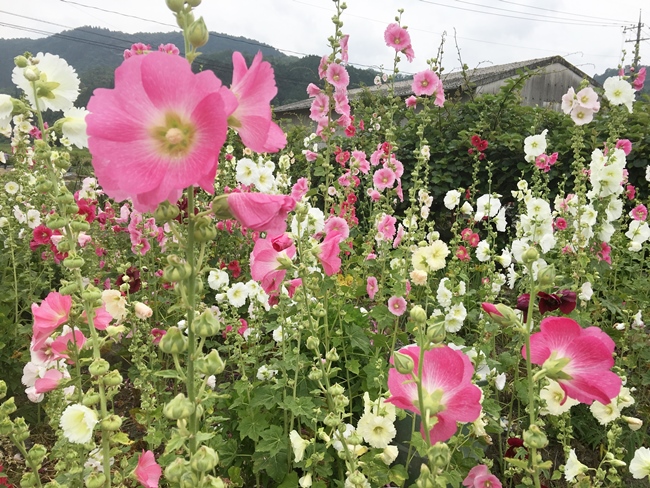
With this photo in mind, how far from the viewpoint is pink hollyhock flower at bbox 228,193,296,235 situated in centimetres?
79

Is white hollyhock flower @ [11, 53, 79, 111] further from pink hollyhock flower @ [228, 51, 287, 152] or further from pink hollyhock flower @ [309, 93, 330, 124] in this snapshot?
pink hollyhock flower @ [309, 93, 330, 124]

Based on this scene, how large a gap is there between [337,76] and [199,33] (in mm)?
2417

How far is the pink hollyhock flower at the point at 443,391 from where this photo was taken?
1.03 metres

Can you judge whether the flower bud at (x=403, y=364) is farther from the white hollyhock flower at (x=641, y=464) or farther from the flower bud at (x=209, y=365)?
the white hollyhock flower at (x=641, y=464)

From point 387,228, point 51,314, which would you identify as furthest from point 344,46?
point 51,314

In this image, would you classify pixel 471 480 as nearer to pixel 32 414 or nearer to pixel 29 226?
pixel 32 414

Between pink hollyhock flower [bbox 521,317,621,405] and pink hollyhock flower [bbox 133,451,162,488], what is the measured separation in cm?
105

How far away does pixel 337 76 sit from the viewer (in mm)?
3102

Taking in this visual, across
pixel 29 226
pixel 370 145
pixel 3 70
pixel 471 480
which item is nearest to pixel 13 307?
pixel 29 226

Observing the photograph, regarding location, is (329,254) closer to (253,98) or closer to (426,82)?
(253,98)

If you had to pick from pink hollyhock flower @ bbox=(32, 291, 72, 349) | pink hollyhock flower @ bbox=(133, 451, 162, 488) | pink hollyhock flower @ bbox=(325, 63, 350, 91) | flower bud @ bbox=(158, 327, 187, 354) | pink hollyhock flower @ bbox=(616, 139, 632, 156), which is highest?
pink hollyhock flower @ bbox=(325, 63, 350, 91)

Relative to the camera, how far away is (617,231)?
3.88 metres

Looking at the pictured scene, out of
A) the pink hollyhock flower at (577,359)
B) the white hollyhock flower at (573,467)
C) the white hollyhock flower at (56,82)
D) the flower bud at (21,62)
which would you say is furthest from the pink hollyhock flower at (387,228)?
the flower bud at (21,62)

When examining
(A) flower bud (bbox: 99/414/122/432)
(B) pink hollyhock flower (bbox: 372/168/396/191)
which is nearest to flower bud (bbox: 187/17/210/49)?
(A) flower bud (bbox: 99/414/122/432)
